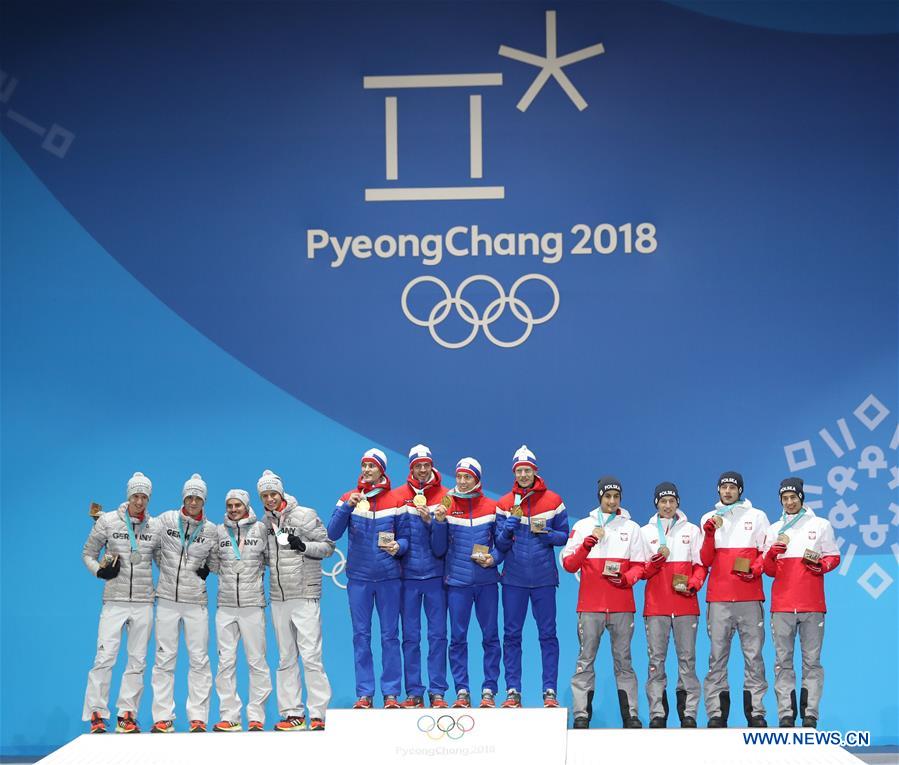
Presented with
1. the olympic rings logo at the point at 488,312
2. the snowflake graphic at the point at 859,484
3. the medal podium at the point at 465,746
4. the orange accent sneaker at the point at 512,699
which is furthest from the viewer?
the olympic rings logo at the point at 488,312

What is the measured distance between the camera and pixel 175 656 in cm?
983

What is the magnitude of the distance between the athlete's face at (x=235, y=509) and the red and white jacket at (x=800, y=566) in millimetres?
4110

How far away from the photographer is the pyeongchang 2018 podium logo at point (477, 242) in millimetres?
11328

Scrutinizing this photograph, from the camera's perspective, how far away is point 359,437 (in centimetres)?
1129

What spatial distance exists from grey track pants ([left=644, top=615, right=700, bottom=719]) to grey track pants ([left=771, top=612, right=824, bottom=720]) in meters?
0.64

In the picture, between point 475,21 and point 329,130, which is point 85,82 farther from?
point 475,21

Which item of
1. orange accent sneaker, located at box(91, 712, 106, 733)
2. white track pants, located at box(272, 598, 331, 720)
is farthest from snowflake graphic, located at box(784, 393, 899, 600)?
orange accent sneaker, located at box(91, 712, 106, 733)

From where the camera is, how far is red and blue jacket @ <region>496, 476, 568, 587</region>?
31.0ft

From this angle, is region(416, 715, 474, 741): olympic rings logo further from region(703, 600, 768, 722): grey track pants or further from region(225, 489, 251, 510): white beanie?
region(225, 489, 251, 510): white beanie

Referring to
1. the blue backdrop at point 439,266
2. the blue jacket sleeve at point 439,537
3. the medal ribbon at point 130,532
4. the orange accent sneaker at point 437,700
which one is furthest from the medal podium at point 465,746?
the blue backdrop at point 439,266

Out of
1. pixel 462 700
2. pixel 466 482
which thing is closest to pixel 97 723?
pixel 462 700

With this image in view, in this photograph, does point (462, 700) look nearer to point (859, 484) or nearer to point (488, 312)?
point (488, 312)

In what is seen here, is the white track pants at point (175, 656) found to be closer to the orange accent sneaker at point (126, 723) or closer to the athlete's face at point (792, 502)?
the orange accent sneaker at point (126, 723)

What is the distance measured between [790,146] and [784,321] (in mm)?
1614
